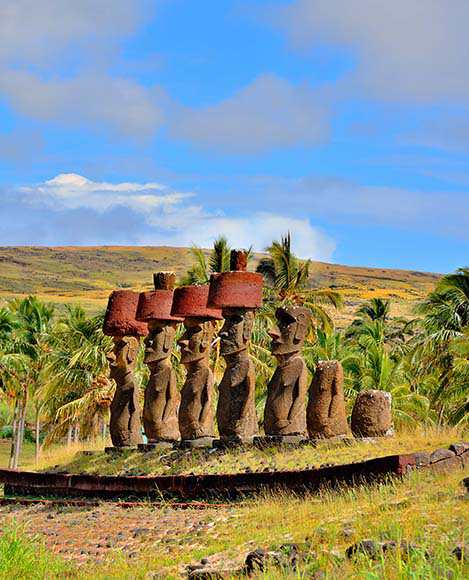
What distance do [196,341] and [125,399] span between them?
2303mm

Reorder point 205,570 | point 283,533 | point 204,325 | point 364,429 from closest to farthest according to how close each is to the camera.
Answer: point 205,570 < point 283,533 < point 364,429 < point 204,325

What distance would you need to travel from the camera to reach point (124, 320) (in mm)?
19328

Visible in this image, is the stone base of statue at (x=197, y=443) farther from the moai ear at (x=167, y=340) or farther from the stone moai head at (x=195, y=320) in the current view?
the moai ear at (x=167, y=340)

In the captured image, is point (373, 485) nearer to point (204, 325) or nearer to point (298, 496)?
point (298, 496)

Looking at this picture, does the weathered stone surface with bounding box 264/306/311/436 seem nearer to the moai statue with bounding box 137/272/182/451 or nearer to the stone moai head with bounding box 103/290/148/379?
the moai statue with bounding box 137/272/182/451

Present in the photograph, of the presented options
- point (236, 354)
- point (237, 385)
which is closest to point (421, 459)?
point (237, 385)

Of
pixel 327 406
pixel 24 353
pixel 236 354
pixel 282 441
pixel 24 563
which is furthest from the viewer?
pixel 24 353

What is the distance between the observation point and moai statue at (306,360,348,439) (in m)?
14.5

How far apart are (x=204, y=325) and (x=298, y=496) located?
584cm

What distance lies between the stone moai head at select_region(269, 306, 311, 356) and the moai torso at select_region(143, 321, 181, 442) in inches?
128

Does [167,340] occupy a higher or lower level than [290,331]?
lower

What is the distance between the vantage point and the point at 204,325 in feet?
57.1

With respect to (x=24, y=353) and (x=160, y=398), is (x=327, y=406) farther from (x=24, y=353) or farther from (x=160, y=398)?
(x=24, y=353)

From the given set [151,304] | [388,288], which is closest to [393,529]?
[151,304]
